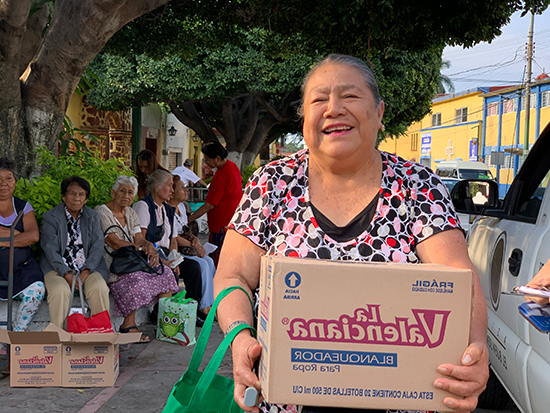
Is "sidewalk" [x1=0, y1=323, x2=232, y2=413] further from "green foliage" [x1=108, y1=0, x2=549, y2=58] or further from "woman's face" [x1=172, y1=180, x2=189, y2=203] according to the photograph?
"green foliage" [x1=108, y1=0, x2=549, y2=58]

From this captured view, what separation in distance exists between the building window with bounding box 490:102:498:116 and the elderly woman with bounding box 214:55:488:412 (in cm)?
4742

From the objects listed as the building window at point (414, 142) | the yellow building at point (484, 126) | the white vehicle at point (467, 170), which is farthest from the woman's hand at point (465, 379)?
the building window at point (414, 142)

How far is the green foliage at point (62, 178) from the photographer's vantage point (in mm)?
5742

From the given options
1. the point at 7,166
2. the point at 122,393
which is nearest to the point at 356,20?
the point at 7,166

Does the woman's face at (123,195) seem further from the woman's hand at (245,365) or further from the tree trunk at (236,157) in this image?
the tree trunk at (236,157)

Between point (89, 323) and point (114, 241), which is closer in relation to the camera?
point (89, 323)

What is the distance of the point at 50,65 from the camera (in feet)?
20.9

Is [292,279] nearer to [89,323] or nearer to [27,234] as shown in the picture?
[89,323]

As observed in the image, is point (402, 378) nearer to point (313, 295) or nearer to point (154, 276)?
point (313, 295)

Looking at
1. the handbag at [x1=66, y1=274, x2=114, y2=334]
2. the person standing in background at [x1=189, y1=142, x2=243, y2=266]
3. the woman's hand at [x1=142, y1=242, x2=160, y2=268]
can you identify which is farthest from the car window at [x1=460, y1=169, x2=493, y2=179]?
the handbag at [x1=66, y1=274, x2=114, y2=334]

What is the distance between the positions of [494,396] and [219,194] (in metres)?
4.54

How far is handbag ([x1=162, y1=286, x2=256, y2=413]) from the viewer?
6.04 ft

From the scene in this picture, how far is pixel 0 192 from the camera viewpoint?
520 centimetres

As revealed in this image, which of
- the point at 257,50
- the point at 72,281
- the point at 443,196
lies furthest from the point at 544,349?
the point at 257,50
